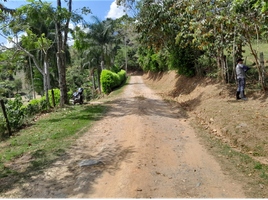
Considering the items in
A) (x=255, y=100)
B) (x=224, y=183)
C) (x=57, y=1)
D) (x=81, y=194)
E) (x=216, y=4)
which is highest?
(x=57, y=1)

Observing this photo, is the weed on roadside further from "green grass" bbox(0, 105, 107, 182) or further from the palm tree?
the palm tree

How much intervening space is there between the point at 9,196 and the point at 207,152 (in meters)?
4.79

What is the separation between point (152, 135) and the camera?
6.96 meters

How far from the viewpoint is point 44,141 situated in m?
6.78

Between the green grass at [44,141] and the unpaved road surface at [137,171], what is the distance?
1.45 feet

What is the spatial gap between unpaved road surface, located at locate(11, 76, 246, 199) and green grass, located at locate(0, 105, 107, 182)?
1.45ft

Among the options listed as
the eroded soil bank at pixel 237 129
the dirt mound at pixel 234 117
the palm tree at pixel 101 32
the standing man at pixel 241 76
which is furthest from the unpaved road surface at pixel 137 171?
the palm tree at pixel 101 32

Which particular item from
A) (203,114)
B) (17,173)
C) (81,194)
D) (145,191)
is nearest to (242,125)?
(203,114)

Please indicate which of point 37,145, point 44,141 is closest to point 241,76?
point 44,141

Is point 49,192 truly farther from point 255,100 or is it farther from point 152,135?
point 255,100

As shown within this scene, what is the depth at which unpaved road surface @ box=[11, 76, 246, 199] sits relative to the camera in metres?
3.70

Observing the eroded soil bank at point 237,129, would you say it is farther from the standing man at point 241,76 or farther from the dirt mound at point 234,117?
the standing man at point 241,76

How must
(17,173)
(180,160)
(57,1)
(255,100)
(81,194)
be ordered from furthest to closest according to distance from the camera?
(57,1) < (255,100) < (180,160) < (17,173) < (81,194)

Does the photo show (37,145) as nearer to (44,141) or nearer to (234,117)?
(44,141)
